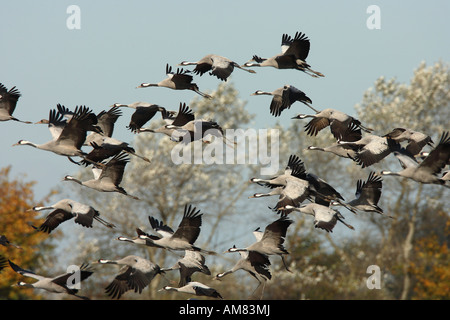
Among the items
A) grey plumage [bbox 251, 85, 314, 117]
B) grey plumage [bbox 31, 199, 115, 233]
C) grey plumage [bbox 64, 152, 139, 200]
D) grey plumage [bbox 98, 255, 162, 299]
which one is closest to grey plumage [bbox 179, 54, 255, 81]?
grey plumage [bbox 251, 85, 314, 117]

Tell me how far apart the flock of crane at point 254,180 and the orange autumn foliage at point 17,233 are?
13.7 metres

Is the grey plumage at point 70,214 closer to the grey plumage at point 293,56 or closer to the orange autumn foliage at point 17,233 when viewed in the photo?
the grey plumage at point 293,56

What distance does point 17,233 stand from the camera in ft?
95.8

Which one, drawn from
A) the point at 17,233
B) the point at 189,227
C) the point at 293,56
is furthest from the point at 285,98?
the point at 17,233

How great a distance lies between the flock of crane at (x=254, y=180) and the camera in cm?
1304

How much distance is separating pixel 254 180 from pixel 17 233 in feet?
54.3

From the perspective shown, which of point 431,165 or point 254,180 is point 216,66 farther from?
point 431,165

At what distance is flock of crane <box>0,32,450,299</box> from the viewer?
1304cm

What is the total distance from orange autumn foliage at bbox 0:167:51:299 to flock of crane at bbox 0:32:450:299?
44.8 feet

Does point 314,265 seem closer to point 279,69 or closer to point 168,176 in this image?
point 168,176

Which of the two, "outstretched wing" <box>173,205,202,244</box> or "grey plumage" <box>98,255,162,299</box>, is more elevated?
"outstretched wing" <box>173,205,202,244</box>

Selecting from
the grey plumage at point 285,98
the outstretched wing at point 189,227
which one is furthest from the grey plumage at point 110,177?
the grey plumage at point 285,98

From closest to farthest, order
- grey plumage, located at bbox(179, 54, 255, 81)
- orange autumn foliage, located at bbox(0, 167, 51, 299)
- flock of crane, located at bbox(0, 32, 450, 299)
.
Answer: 1. flock of crane, located at bbox(0, 32, 450, 299)
2. grey plumage, located at bbox(179, 54, 255, 81)
3. orange autumn foliage, located at bbox(0, 167, 51, 299)

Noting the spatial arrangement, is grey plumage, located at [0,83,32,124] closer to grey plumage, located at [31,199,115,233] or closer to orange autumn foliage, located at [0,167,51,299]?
grey plumage, located at [31,199,115,233]
